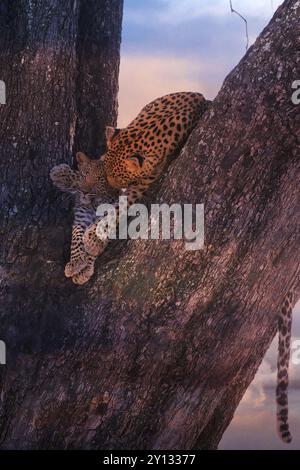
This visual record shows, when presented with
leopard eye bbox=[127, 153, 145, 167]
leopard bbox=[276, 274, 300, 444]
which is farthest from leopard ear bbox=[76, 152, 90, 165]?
A: leopard bbox=[276, 274, 300, 444]

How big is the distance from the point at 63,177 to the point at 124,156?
625mm

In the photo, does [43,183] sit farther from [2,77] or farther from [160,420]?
[160,420]

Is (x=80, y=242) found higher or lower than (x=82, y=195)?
lower

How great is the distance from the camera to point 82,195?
5602 millimetres

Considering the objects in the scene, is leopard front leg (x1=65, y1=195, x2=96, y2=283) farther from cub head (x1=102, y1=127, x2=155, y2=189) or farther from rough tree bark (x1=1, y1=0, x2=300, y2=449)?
cub head (x1=102, y1=127, x2=155, y2=189)

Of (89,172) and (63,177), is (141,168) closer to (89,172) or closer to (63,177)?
(89,172)

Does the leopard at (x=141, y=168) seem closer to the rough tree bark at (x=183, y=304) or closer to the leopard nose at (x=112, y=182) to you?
the leopard nose at (x=112, y=182)

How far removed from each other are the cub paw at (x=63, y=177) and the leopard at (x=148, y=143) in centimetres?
35

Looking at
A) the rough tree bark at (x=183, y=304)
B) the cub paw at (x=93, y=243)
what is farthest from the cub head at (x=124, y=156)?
the rough tree bark at (x=183, y=304)

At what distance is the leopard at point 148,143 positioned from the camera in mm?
5504

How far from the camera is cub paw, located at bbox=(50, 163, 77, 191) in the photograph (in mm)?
5238

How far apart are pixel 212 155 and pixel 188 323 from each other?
0.92m

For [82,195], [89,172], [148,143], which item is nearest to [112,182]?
[89,172]

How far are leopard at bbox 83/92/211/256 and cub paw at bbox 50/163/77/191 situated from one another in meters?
0.35
